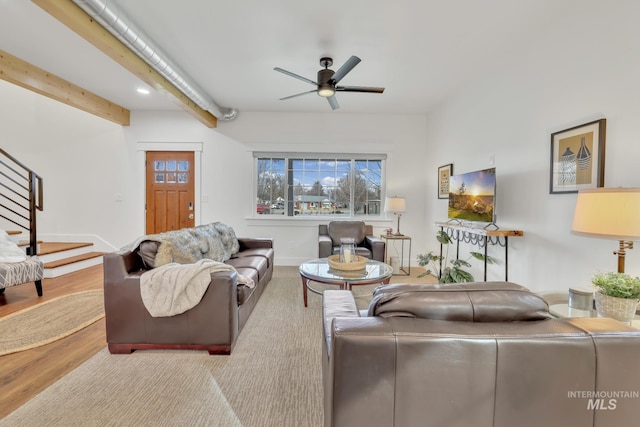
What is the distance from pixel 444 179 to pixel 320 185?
6.85 feet

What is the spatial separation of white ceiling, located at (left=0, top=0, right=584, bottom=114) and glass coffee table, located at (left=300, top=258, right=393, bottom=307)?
7.41 ft

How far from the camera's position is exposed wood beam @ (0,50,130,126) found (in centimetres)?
322

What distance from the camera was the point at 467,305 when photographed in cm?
103

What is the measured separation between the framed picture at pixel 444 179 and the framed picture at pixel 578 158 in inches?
72.3

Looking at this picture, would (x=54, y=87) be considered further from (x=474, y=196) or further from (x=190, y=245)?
(x=474, y=196)

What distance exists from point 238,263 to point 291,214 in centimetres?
228

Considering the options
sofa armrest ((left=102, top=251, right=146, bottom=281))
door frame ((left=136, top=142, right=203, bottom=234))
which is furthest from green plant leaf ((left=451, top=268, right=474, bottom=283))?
door frame ((left=136, top=142, right=203, bottom=234))

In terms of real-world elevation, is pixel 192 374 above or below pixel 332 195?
below

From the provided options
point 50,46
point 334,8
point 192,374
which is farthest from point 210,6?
point 192,374

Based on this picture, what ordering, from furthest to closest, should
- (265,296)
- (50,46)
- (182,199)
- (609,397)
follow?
(182,199), (265,296), (50,46), (609,397)

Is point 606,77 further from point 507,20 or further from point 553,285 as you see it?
point 553,285

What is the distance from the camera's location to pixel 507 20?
2.51m

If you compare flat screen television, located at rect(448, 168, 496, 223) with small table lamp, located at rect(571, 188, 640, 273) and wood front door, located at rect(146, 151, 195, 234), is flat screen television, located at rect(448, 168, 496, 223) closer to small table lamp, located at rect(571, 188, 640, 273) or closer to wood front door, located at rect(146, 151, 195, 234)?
small table lamp, located at rect(571, 188, 640, 273)

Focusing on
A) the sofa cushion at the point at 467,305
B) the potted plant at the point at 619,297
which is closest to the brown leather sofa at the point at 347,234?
the potted plant at the point at 619,297
